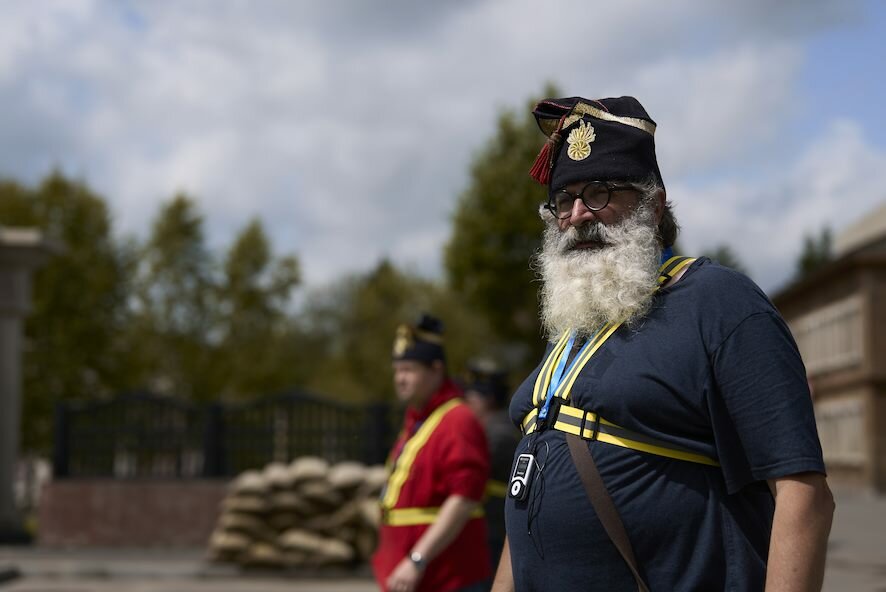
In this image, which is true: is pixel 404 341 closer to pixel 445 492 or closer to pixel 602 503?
pixel 445 492

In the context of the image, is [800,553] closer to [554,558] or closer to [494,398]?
[554,558]

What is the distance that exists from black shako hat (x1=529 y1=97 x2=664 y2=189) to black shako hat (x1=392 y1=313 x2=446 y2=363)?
3.11 metres

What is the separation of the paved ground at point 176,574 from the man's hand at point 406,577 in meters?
7.88

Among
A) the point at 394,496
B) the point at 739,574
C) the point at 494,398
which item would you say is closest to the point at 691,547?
the point at 739,574

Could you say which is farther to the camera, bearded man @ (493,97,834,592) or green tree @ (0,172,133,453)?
green tree @ (0,172,133,453)

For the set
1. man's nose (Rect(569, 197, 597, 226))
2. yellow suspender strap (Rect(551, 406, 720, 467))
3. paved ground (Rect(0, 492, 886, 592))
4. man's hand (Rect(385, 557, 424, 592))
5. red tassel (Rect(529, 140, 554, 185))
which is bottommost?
paved ground (Rect(0, 492, 886, 592))

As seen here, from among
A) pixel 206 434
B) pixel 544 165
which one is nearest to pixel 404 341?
pixel 544 165

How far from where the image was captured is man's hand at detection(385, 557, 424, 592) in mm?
5164

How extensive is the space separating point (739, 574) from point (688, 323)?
0.51 metres

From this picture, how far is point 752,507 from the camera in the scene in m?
2.60

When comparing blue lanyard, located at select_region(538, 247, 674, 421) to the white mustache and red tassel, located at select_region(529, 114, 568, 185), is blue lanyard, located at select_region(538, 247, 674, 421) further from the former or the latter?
red tassel, located at select_region(529, 114, 568, 185)

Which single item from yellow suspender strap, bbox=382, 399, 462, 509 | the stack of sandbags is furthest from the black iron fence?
yellow suspender strap, bbox=382, 399, 462, 509

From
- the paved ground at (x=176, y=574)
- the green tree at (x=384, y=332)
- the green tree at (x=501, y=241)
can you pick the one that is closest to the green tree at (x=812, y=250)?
the green tree at (x=384, y=332)

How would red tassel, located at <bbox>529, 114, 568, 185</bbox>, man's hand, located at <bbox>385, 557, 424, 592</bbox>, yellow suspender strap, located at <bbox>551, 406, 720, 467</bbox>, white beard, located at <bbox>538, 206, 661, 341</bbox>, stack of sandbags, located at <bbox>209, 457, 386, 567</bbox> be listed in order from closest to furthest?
yellow suspender strap, located at <bbox>551, 406, 720, 467</bbox> → white beard, located at <bbox>538, 206, 661, 341</bbox> → red tassel, located at <bbox>529, 114, 568, 185</bbox> → man's hand, located at <bbox>385, 557, 424, 592</bbox> → stack of sandbags, located at <bbox>209, 457, 386, 567</bbox>
